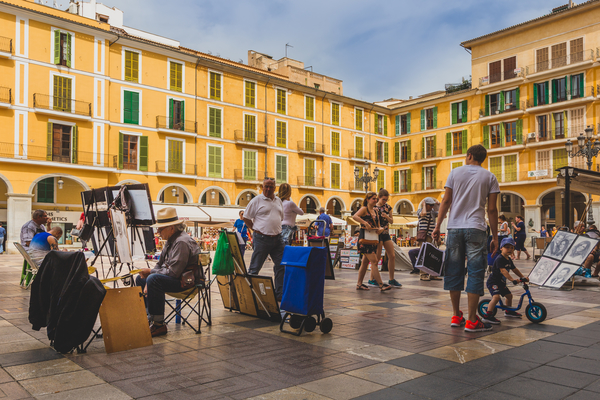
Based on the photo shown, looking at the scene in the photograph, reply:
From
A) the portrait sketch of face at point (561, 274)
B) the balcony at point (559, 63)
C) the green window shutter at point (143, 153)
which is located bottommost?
the portrait sketch of face at point (561, 274)

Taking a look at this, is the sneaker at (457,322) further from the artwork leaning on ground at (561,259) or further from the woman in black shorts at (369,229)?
the artwork leaning on ground at (561,259)

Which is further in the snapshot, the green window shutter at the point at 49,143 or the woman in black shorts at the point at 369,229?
the green window shutter at the point at 49,143

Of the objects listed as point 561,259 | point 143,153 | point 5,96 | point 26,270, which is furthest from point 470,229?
point 143,153

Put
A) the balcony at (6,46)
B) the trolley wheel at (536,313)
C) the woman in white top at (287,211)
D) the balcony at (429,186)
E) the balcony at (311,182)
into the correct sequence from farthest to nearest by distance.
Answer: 1. the balcony at (429,186)
2. the balcony at (311,182)
3. the balcony at (6,46)
4. the woman in white top at (287,211)
5. the trolley wheel at (536,313)

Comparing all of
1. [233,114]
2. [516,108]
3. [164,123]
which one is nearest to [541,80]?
[516,108]

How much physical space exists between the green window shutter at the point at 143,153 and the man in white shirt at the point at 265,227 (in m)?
25.5

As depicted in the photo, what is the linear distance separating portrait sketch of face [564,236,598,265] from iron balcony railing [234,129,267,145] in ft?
92.7

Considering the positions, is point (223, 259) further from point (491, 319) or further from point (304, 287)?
point (491, 319)

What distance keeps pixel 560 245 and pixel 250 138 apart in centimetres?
2877

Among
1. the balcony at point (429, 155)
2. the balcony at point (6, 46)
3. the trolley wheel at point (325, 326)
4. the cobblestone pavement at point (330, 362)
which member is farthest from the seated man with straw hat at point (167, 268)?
the balcony at point (429, 155)

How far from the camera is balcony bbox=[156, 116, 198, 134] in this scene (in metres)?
30.9

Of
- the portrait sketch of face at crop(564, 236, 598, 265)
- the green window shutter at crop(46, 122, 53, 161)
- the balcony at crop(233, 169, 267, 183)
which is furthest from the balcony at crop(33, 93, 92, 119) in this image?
the portrait sketch of face at crop(564, 236, 598, 265)

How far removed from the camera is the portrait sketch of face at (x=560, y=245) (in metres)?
7.98

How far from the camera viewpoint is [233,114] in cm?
3453
